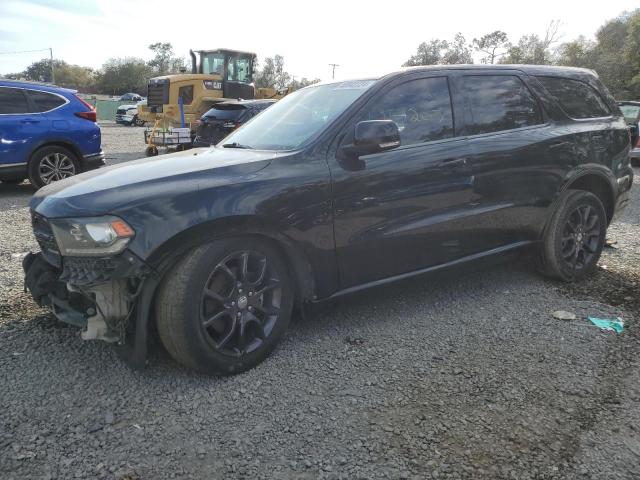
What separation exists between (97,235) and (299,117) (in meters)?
1.72

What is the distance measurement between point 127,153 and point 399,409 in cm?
1531

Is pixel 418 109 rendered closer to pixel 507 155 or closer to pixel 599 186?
pixel 507 155

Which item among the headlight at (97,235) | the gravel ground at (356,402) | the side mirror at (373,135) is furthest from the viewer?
the side mirror at (373,135)

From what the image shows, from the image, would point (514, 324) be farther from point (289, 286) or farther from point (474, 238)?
point (289, 286)

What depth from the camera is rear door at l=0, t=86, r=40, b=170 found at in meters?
7.88

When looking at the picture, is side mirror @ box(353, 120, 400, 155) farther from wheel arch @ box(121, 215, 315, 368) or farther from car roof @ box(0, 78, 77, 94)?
car roof @ box(0, 78, 77, 94)

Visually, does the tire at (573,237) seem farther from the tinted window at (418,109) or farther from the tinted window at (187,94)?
the tinted window at (187,94)

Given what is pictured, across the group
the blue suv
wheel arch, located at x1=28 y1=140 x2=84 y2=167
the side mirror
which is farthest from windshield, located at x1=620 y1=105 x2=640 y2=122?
wheel arch, located at x1=28 y1=140 x2=84 y2=167

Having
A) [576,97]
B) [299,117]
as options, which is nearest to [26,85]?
[299,117]

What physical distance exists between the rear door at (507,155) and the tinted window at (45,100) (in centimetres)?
712

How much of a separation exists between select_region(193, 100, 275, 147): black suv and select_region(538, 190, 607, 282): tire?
8.71 meters

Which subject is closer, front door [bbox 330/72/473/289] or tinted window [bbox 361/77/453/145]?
front door [bbox 330/72/473/289]

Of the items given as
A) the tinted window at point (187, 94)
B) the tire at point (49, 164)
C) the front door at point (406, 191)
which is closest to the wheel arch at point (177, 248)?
the front door at point (406, 191)

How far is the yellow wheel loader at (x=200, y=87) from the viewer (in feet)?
53.4
